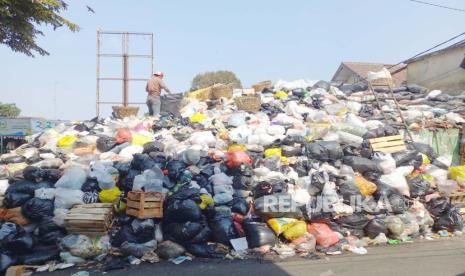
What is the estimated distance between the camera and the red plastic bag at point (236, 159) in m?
5.78

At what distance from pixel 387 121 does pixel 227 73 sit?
26.8 meters

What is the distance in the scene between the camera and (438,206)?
569 cm

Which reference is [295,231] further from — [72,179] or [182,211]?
[72,179]

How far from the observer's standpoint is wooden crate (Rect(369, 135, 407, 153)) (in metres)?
6.60

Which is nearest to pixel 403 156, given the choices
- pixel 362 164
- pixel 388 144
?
pixel 388 144

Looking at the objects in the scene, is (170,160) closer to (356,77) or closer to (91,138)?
(91,138)

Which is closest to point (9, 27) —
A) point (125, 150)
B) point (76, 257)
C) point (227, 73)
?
point (125, 150)

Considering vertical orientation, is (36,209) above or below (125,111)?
below

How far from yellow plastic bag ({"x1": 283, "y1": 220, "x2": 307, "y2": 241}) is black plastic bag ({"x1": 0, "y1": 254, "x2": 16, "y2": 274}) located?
10.6 ft

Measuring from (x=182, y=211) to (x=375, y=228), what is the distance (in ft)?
8.74

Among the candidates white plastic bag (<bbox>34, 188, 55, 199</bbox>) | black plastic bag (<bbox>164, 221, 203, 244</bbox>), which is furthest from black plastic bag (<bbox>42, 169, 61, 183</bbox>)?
black plastic bag (<bbox>164, 221, 203, 244</bbox>)

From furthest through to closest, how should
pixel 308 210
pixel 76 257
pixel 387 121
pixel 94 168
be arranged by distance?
pixel 387 121
pixel 94 168
pixel 308 210
pixel 76 257

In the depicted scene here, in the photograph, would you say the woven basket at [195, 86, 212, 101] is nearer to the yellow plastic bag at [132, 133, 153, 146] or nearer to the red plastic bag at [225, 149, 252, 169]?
the yellow plastic bag at [132, 133, 153, 146]

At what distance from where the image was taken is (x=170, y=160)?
6090 millimetres
